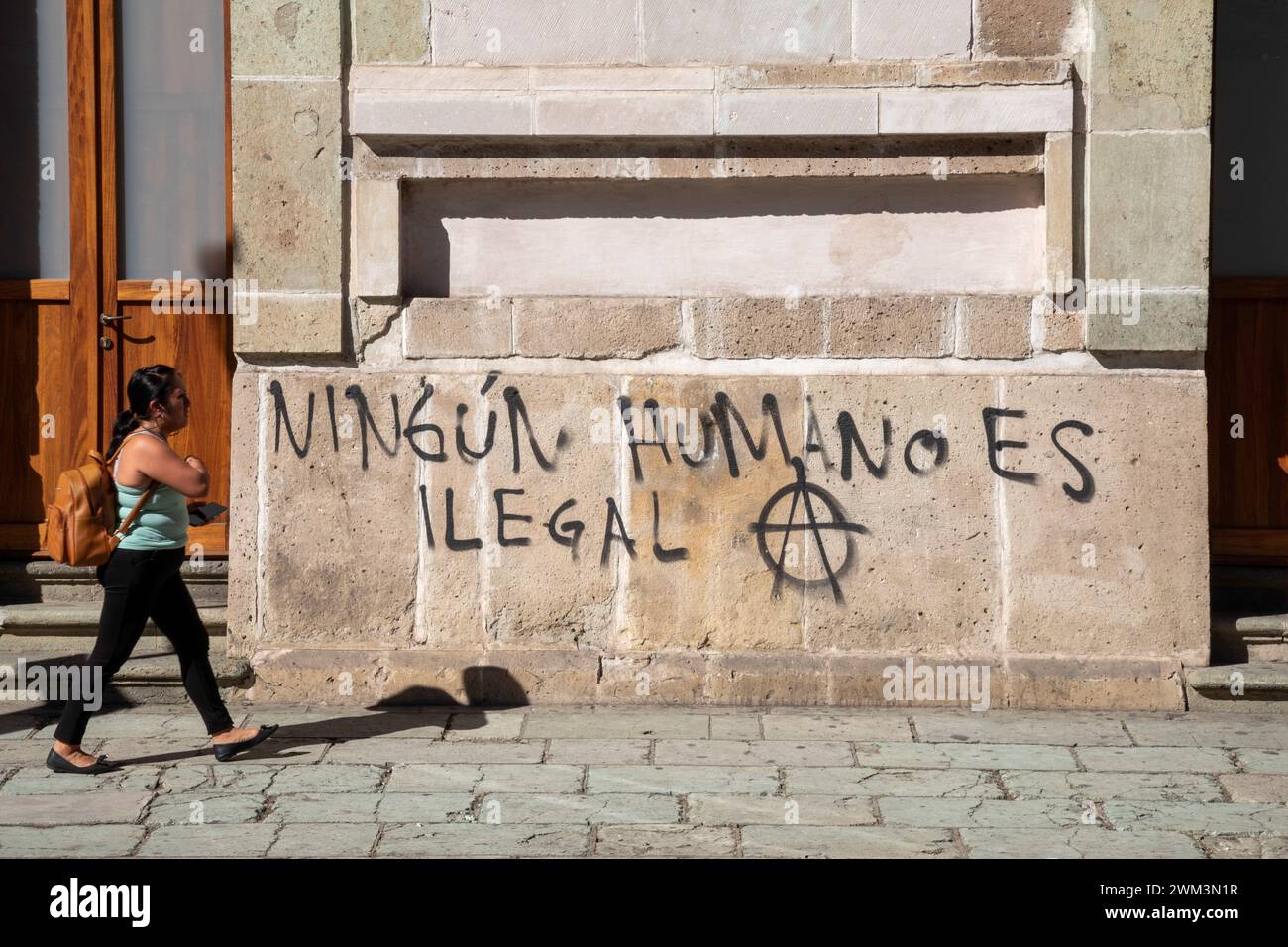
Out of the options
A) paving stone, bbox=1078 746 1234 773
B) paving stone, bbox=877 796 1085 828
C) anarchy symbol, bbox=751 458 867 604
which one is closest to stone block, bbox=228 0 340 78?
anarchy symbol, bbox=751 458 867 604

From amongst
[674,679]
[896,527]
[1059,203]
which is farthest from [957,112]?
[674,679]

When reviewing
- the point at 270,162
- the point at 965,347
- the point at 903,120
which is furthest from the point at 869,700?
the point at 270,162

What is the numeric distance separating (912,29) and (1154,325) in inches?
62.8

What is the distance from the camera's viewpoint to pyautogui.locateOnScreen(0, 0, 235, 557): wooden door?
23.3 feet

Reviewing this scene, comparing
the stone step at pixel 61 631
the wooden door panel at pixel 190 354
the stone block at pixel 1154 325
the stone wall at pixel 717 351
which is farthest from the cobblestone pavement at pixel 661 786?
the stone block at pixel 1154 325

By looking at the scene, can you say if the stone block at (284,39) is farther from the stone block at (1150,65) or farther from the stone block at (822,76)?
the stone block at (1150,65)

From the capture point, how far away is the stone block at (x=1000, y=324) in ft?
20.9

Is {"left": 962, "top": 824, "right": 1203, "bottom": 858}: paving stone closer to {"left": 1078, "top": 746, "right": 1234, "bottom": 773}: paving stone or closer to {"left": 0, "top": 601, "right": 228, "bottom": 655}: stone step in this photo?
{"left": 1078, "top": 746, "right": 1234, "bottom": 773}: paving stone

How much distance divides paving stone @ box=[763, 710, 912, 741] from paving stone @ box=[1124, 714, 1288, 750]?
0.93 metres

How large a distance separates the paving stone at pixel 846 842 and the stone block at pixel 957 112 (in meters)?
2.95

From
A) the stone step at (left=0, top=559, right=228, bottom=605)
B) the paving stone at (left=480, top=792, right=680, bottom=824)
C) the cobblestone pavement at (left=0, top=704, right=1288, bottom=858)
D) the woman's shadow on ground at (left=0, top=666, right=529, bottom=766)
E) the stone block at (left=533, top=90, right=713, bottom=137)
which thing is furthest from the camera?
the stone step at (left=0, top=559, right=228, bottom=605)

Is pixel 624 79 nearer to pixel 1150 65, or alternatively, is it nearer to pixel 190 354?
pixel 1150 65

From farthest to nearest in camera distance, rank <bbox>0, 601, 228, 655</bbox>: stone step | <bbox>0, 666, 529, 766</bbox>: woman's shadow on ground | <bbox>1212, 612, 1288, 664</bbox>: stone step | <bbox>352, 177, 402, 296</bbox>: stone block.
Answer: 1. <bbox>0, 601, 228, 655</bbox>: stone step
2. <bbox>1212, 612, 1288, 664</bbox>: stone step
3. <bbox>352, 177, 402, 296</bbox>: stone block
4. <bbox>0, 666, 529, 766</bbox>: woman's shadow on ground

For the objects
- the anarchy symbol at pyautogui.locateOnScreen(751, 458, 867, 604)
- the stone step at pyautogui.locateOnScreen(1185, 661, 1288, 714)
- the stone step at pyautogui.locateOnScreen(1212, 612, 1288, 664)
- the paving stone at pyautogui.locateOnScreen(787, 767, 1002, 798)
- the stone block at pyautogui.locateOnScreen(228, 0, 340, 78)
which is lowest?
the paving stone at pyautogui.locateOnScreen(787, 767, 1002, 798)
